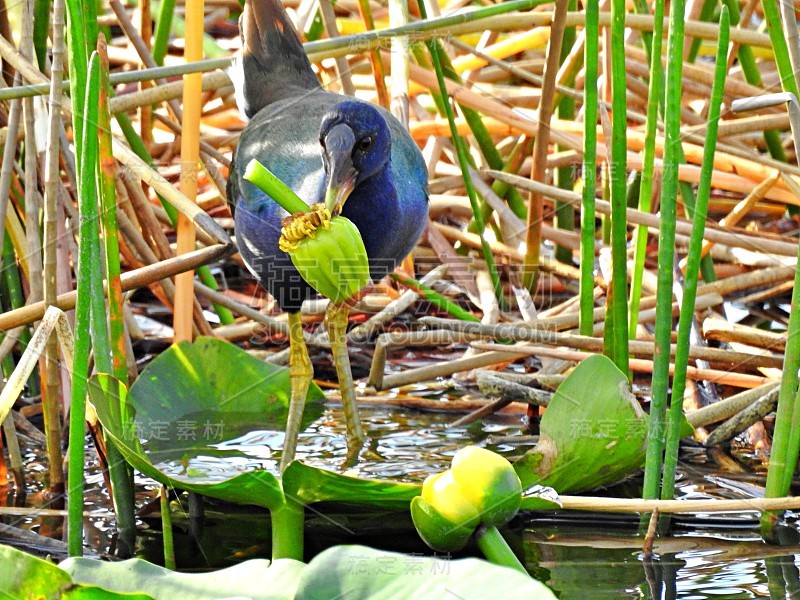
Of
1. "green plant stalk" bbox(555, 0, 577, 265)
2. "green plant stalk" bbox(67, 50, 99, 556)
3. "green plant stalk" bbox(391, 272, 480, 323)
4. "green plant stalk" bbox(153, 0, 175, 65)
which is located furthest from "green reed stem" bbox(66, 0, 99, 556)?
"green plant stalk" bbox(555, 0, 577, 265)

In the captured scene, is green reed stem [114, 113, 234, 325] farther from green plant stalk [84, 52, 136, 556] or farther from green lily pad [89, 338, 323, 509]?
green plant stalk [84, 52, 136, 556]

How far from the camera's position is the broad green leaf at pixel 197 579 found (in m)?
0.98

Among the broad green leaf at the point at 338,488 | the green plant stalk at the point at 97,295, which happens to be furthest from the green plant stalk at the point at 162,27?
the broad green leaf at the point at 338,488

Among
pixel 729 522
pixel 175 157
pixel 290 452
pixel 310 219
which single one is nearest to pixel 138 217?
pixel 290 452

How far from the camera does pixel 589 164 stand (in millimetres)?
1554

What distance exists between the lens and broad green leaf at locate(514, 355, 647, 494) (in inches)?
54.4

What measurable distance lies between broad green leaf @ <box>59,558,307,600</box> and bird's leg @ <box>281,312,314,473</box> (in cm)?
64

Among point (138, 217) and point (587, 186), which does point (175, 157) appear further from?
point (587, 186)

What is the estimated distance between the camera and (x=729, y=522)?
1.44 meters

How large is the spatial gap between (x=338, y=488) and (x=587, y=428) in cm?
38

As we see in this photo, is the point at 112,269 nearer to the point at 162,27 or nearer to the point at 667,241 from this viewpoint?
the point at 667,241

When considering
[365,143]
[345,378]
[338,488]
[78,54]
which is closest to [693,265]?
[338,488]

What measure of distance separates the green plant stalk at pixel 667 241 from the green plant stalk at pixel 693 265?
0.02 metres

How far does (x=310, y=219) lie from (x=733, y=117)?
1.80m
